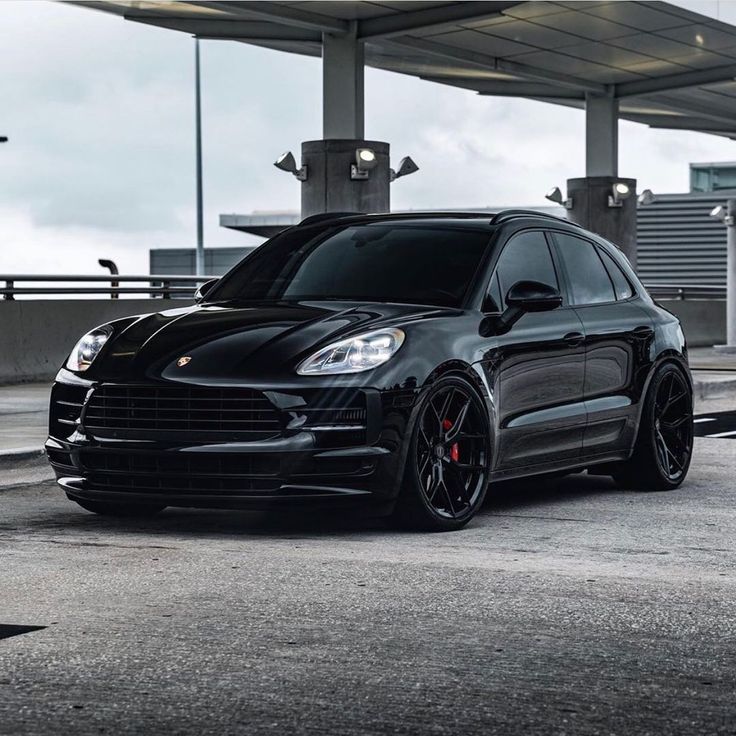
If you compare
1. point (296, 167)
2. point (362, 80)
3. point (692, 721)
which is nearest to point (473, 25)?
point (362, 80)

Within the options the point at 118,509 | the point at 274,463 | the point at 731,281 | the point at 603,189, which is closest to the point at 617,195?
the point at 603,189

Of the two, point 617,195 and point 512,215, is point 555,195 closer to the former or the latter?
point 617,195

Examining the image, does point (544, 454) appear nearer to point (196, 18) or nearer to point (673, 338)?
point (673, 338)

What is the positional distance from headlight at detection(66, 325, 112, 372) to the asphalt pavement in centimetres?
77

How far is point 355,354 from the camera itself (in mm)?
7539

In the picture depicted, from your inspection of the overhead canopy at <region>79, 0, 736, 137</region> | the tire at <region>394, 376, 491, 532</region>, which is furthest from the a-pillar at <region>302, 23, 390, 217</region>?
the tire at <region>394, 376, 491, 532</region>

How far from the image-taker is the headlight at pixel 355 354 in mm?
7465

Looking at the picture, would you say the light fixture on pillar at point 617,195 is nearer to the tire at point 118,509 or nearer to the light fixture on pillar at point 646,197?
the light fixture on pillar at point 646,197

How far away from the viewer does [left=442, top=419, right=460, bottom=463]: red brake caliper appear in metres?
7.87

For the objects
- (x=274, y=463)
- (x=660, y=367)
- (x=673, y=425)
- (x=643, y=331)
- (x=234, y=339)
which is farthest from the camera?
(x=673, y=425)

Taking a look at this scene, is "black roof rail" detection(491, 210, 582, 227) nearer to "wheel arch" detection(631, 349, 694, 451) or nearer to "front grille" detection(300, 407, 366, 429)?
"wheel arch" detection(631, 349, 694, 451)

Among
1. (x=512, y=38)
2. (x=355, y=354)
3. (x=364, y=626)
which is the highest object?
(x=512, y=38)

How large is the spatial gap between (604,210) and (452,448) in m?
25.2

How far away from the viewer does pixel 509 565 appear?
269 inches
